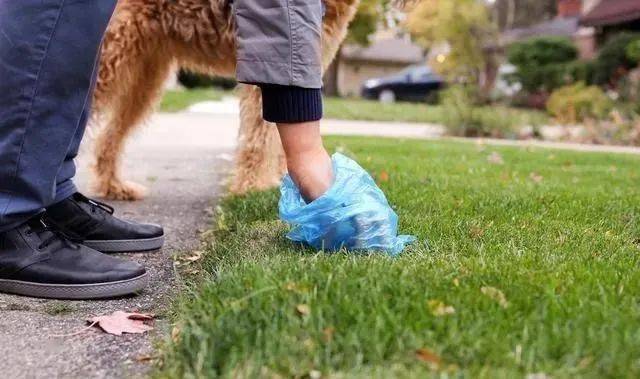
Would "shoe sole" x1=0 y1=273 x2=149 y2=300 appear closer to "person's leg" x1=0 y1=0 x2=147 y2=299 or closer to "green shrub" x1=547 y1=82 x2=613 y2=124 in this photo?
"person's leg" x1=0 y1=0 x2=147 y2=299

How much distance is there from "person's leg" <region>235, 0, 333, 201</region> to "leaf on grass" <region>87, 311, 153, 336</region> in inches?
25.9

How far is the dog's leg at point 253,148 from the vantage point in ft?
13.7

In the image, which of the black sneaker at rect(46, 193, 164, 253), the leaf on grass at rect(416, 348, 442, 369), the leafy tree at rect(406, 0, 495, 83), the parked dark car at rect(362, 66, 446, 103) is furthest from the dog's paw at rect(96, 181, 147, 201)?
the parked dark car at rect(362, 66, 446, 103)

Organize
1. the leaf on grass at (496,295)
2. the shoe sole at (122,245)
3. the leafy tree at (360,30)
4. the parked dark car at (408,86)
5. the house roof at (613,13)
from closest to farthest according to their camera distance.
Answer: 1. the leaf on grass at (496,295)
2. the shoe sole at (122,245)
3. the house roof at (613,13)
4. the leafy tree at (360,30)
5. the parked dark car at (408,86)

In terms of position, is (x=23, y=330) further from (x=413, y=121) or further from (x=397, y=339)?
(x=413, y=121)

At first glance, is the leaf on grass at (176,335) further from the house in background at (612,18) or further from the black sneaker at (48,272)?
the house in background at (612,18)

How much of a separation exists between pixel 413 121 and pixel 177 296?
15.8 meters

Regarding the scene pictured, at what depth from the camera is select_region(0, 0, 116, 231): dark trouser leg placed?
210 centimetres

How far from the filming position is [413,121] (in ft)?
58.1

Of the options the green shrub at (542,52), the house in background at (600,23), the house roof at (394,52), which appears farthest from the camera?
the house roof at (394,52)

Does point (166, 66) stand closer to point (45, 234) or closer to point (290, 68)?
point (45, 234)

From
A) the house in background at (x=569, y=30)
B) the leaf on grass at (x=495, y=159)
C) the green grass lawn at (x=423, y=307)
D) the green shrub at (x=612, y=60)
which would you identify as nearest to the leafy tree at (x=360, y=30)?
the house in background at (x=569, y=30)

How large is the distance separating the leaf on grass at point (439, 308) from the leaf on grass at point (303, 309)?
28 centimetres

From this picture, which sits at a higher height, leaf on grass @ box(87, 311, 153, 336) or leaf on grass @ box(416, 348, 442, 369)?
leaf on grass @ box(416, 348, 442, 369)
